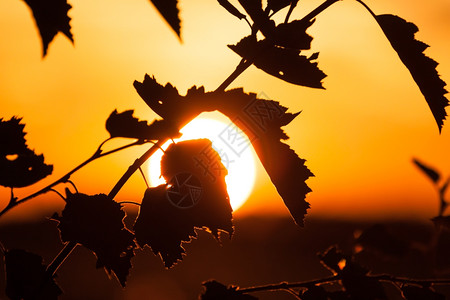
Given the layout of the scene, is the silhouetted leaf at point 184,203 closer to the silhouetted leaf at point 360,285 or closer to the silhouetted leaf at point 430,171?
the silhouetted leaf at point 360,285

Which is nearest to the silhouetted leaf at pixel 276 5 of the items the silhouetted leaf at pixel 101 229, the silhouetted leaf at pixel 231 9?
the silhouetted leaf at pixel 231 9

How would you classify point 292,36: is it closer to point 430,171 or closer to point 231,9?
point 231,9

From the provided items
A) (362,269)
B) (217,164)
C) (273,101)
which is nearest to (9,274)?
(217,164)

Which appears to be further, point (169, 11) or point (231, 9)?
point (231, 9)

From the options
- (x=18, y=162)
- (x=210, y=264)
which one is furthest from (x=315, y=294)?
(x=210, y=264)

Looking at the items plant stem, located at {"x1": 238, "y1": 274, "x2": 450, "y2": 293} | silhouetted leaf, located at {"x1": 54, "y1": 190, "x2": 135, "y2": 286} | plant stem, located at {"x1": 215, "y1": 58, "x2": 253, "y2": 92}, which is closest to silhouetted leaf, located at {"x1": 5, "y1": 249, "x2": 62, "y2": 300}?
silhouetted leaf, located at {"x1": 54, "y1": 190, "x2": 135, "y2": 286}

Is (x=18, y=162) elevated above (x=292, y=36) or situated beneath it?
elevated above

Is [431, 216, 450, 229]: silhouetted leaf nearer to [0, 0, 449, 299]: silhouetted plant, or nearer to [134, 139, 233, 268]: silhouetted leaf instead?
[0, 0, 449, 299]: silhouetted plant
